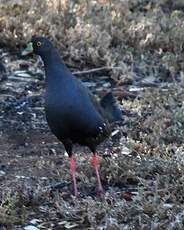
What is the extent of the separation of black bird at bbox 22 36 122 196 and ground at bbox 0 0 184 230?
1.09ft

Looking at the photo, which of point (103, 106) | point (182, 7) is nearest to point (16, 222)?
point (103, 106)

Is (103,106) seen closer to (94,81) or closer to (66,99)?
(66,99)

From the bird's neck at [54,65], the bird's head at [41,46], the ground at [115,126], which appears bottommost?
the ground at [115,126]

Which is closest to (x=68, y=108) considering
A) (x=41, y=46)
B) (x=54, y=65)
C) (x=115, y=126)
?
(x=54, y=65)

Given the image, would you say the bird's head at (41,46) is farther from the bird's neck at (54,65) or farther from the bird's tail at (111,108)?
the bird's tail at (111,108)

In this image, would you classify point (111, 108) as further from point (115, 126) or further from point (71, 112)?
point (71, 112)

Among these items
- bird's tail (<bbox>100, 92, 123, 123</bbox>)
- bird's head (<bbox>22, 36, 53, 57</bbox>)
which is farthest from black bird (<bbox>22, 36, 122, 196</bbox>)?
bird's tail (<bbox>100, 92, 123, 123</bbox>)

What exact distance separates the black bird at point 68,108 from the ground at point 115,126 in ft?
1.09

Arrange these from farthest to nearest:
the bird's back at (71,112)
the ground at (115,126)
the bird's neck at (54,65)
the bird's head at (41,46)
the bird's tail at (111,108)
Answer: the bird's tail at (111,108)
the bird's head at (41,46)
the bird's neck at (54,65)
the bird's back at (71,112)
the ground at (115,126)

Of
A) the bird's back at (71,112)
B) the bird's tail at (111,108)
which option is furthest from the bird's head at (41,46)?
the bird's tail at (111,108)

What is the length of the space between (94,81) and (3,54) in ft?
3.72

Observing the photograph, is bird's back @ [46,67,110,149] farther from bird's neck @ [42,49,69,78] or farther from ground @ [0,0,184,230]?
ground @ [0,0,184,230]

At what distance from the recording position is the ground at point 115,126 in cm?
504

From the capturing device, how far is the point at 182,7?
1084 centimetres
